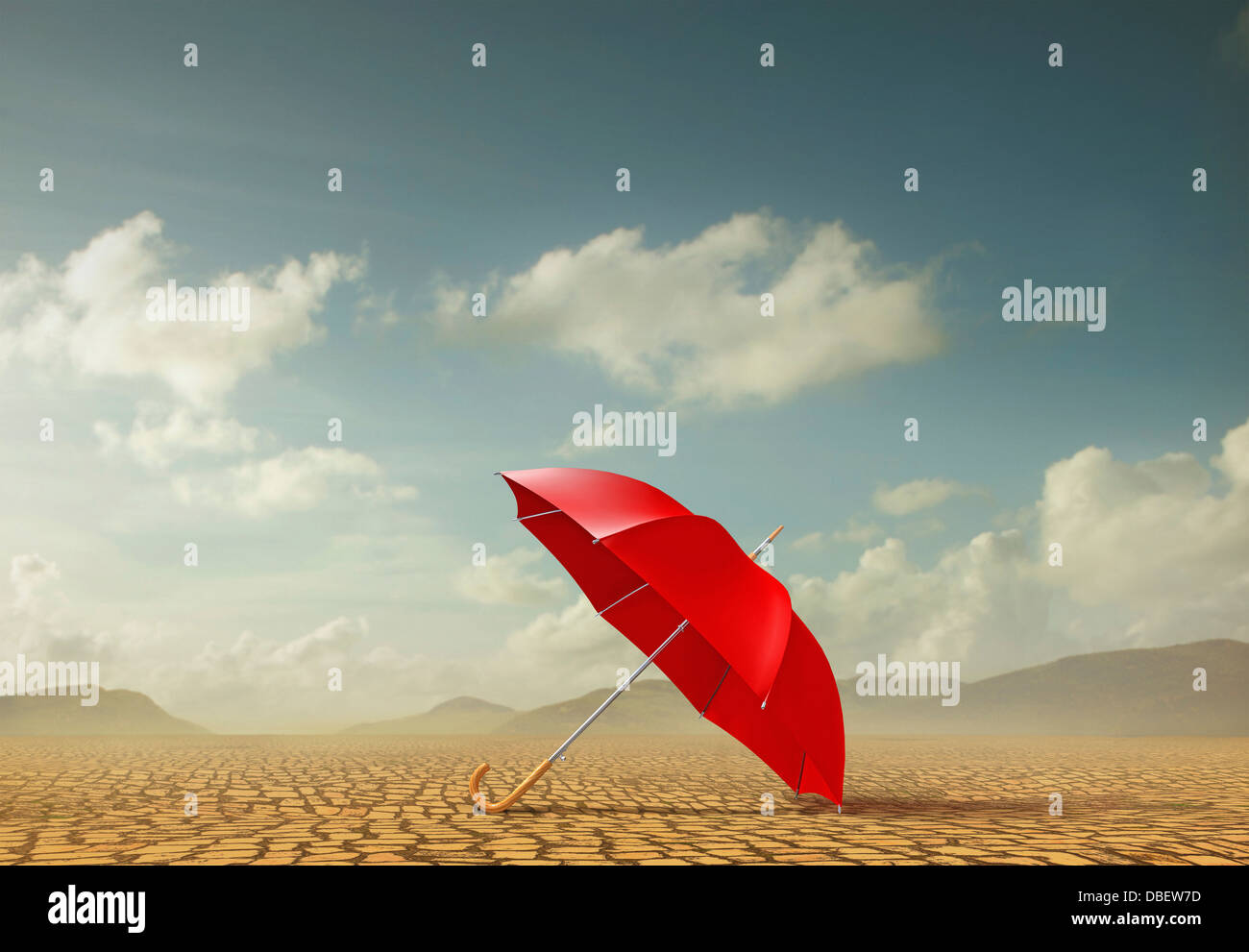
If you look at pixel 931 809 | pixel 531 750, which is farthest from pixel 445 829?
pixel 531 750

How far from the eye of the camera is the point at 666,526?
15.2 feet

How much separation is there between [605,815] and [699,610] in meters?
2.58

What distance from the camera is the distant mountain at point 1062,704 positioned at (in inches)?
1462

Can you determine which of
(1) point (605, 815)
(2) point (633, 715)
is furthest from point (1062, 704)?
(1) point (605, 815)

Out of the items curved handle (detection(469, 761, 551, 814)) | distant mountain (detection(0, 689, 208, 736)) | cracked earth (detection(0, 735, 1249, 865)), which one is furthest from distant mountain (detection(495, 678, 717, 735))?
curved handle (detection(469, 761, 551, 814))

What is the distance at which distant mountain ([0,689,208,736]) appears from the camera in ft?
108

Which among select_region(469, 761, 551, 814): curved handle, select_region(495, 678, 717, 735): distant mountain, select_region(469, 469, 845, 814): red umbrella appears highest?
select_region(469, 469, 845, 814): red umbrella

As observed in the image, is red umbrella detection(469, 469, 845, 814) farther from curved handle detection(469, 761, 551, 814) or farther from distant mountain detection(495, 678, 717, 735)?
distant mountain detection(495, 678, 717, 735)

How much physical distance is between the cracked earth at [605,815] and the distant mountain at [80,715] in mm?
26044

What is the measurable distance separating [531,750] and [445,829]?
9.98 meters

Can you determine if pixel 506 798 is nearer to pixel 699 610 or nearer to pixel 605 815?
pixel 605 815

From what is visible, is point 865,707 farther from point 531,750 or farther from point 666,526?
point 666,526

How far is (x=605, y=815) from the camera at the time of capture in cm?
620

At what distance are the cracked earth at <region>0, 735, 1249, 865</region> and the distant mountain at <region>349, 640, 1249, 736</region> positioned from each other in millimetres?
25825
